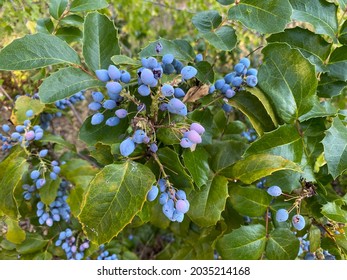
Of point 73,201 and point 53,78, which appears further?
point 73,201

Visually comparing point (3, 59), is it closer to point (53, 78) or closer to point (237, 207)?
point (53, 78)

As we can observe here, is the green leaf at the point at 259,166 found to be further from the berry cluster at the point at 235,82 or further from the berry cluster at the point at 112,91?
the berry cluster at the point at 112,91

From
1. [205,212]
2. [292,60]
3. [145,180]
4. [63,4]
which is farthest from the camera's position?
[63,4]

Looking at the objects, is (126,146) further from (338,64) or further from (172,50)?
(338,64)

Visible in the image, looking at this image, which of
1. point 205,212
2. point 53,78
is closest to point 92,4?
point 53,78

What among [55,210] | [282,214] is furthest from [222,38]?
[55,210]

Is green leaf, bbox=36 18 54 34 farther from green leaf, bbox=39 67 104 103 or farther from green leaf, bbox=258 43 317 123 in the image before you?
green leaf, bbox=258 43 317 123

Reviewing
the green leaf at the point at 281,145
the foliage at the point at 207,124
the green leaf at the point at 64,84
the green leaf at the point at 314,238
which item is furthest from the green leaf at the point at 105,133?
the green leaf at the point at 314,238
